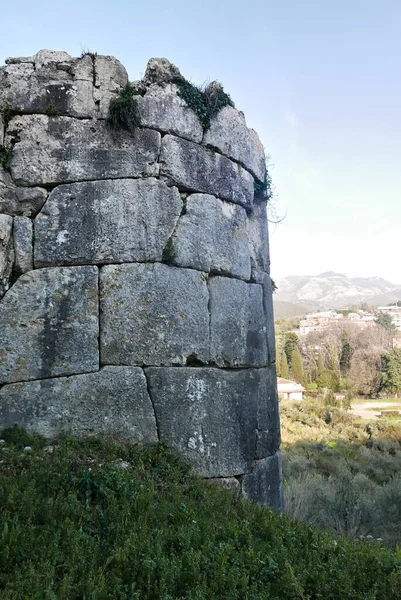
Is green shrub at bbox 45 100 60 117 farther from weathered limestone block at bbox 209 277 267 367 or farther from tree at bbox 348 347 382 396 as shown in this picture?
tree at bbox 348 347 382 396

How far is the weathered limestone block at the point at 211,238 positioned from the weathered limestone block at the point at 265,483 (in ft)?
5.61

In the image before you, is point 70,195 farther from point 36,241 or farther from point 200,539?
point 200,539

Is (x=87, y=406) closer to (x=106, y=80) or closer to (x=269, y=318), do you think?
(x=269, y=318)

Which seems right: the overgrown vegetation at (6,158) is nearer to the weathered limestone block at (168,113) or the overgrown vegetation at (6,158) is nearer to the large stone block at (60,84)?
the large stone block at (60,84)

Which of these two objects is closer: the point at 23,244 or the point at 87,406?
the point at 87,406

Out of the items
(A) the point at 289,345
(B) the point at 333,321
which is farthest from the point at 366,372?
(B) the point at 333,321

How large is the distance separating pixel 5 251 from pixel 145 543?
8.20 ft

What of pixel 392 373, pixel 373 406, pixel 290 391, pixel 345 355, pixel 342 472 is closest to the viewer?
pixel 342 472

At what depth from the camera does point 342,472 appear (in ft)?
35.2

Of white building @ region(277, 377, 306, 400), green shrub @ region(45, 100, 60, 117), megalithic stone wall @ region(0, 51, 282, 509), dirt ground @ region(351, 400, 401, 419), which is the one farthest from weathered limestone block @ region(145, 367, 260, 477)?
white building @ region(277, 377, 306, 400)

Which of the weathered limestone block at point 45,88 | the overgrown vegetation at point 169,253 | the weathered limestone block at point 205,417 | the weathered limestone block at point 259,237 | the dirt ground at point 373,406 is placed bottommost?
the dirt ground at point 373,406

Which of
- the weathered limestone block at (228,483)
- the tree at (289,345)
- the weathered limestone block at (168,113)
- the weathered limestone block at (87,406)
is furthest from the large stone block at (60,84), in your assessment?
the tree at (289,345)

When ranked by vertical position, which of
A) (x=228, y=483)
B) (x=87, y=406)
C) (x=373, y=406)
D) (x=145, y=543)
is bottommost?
(x=373, y=406)

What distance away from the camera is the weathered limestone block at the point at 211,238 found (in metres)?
4.19
